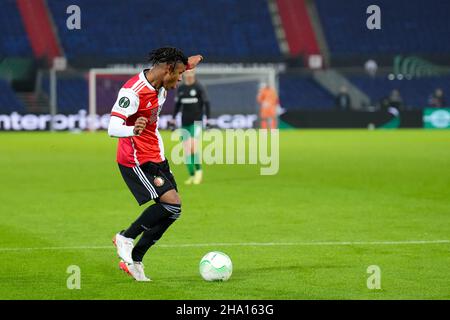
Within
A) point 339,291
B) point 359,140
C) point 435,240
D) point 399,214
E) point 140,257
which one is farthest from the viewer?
A: point 359,140

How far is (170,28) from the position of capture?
49.3 m

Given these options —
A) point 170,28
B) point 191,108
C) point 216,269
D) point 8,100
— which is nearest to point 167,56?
point 216,269

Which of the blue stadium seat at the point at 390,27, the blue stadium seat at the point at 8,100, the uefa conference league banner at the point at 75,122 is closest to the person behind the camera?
the uefa conference league banner at the point at 75,122

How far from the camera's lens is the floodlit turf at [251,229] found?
8766mm

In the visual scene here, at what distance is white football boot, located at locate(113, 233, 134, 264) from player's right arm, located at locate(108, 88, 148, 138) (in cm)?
106

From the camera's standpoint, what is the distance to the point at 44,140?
35000 millimetres

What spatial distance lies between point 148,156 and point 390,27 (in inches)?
1690

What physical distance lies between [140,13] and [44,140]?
16.4 meters

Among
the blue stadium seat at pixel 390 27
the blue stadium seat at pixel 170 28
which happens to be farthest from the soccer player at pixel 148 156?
the blue stadium seat at pixel 390 27

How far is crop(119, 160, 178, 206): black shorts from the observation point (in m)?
9.14

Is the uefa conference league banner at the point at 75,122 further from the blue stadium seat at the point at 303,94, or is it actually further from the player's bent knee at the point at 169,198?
the player's bent knee at the point at 169,198

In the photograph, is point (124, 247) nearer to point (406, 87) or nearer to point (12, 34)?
point (12, 34)
